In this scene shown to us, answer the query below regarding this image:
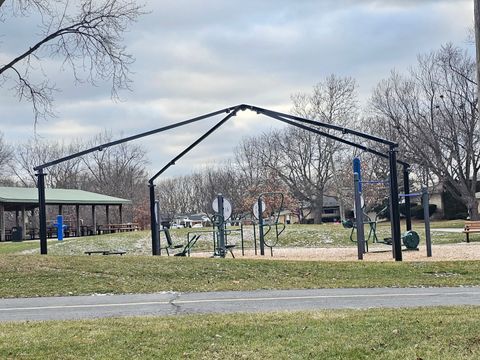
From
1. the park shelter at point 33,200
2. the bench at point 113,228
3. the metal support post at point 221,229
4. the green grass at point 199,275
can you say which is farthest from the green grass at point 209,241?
the bench at point 113,228

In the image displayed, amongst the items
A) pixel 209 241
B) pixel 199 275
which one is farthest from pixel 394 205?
pixel 209 241

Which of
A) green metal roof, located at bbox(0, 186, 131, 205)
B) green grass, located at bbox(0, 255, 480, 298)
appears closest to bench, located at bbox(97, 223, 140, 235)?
green metal roof, located at bbox(0, 186, 131, 205)

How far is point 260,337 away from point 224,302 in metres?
3.89

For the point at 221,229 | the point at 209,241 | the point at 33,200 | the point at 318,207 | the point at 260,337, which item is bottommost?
the point at 260,337

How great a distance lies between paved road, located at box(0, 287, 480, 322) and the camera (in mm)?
9578

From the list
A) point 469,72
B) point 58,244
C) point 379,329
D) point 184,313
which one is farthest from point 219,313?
point 469,72

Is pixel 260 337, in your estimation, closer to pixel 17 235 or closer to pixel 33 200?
pixel 33 200

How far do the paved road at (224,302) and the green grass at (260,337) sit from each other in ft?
4.27

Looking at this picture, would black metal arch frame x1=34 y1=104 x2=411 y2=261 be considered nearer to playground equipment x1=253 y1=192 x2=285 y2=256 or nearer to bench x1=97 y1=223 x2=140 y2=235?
playground equipment x1=253 y1=192 x2=285 y2=256

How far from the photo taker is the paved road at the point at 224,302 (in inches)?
377

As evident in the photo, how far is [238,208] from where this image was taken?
7481 centimetres

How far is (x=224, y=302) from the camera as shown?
1057cm

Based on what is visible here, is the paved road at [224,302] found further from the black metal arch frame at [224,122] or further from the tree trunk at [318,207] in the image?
the tree trunk at [318,207]

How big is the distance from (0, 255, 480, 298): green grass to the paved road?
2.83ft
